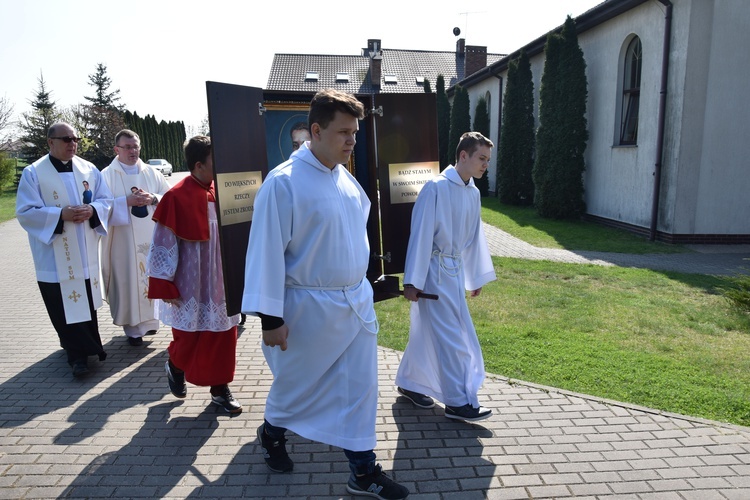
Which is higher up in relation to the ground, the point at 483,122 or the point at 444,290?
the point at 483,122

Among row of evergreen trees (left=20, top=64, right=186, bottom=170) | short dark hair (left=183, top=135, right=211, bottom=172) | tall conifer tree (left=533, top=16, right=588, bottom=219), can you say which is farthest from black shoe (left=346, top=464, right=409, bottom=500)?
row of evergreen trees (left=20, top=64, right=186, bottom=170)

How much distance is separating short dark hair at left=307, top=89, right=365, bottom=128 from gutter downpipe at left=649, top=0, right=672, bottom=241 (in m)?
11.7

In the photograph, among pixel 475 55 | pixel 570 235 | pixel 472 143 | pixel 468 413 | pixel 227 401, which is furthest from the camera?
pixel 475 55

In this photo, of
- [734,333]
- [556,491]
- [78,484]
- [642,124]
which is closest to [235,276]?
[78,484]

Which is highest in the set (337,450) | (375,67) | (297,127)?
(375,67)

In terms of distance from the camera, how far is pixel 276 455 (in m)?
3.63

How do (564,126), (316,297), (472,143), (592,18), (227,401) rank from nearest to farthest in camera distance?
(316,297), (472,143), (227,401), (592,18), (564,126)

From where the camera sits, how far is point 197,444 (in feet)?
13.2

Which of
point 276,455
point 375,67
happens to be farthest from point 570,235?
point 375,67

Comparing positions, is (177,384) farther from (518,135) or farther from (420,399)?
(518,135)

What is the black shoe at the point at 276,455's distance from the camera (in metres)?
A: 3.61

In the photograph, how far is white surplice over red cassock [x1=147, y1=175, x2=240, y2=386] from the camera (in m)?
4.46

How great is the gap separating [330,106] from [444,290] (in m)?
1.85

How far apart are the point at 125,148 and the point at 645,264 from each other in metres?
8.86
